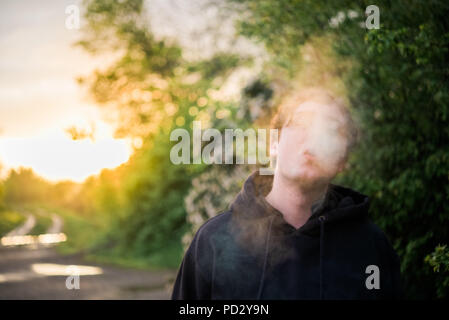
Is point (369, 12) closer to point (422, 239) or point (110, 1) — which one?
point (422, 239)

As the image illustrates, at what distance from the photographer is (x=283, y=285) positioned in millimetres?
1810

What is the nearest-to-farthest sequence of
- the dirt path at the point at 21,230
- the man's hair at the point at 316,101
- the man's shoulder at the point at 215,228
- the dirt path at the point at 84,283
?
the man's shoulder at the point at 215,228 < the man's hair at the point at 316,101 < the dirt path at the point at 84,283 < the dirt path at the point at 21,230

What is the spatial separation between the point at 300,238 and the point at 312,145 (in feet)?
1.37

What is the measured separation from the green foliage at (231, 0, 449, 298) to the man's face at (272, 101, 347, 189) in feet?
5.75

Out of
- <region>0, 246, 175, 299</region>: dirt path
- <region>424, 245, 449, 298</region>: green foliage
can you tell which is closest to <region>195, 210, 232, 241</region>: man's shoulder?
<region>424, 245, 449, 298</region>: green foliage

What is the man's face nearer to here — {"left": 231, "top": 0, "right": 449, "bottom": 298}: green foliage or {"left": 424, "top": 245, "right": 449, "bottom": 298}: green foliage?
{"left": 424, "top": 245, "right": 449, "bottom": 298}: green foliage

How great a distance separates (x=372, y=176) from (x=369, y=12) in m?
1.70

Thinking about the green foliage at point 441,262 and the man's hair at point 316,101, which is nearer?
the man's hair at point 316,101

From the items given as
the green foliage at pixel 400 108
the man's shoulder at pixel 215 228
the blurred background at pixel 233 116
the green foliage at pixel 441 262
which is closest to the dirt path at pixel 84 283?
the blurred background at pixel 233 116

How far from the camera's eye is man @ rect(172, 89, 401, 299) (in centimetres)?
183

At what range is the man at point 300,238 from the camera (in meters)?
1.83

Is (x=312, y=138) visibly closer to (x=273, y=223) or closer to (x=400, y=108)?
(x=273, y=223)

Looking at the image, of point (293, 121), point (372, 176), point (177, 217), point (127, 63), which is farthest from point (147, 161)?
point (293, 121)

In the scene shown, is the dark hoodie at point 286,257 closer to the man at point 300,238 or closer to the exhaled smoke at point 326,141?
the man at point 300,238
